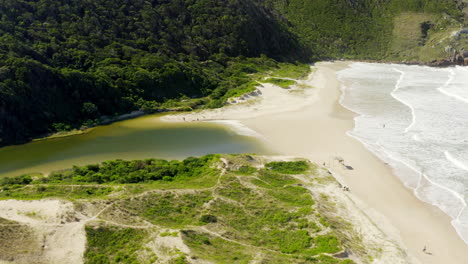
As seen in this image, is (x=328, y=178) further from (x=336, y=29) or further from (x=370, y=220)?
(x=336, y=29)

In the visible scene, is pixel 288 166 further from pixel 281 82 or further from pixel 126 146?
pixel 281 82

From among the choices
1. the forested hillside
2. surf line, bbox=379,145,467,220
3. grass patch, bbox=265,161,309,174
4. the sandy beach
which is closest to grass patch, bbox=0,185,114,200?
grass patch, bbox=265,161,309,174

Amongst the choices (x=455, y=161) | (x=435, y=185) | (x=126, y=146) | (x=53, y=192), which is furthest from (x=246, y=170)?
(x=455, y=161)

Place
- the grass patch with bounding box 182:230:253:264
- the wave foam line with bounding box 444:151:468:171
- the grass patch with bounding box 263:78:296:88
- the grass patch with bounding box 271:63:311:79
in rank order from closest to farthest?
the grass patch with bounding box 182:230:253:264 < the wave foam line with bounding box 444:151:468:171 < the grass patch with bounding box 263:78:296:88 < the grass patch with bounding box 271:63:311:79

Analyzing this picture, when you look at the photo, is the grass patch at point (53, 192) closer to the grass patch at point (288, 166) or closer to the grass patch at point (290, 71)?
the grass patch at point (288, 166)

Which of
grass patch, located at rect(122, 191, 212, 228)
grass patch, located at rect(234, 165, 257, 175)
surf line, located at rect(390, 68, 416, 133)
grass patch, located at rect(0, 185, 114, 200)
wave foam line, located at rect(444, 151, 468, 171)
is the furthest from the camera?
surf line, located at rect(390, 68, 416, 133)

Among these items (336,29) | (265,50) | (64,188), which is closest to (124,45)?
(265,50)

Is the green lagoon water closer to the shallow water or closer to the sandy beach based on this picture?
the sandy beach
